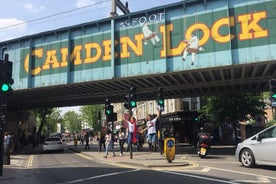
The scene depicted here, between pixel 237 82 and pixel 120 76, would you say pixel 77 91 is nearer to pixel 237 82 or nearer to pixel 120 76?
pixel 120 76

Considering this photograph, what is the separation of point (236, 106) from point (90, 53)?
15.4 meters

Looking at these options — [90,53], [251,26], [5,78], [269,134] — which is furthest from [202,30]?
[5,78]

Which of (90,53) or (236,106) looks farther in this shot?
(236,106)

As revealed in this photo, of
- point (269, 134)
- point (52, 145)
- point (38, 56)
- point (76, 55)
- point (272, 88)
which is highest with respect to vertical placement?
point (38, 56)

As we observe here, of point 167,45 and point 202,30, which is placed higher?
point 202,30

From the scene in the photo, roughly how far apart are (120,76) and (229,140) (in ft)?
76.1

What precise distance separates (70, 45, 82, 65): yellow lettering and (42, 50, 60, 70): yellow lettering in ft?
4.20

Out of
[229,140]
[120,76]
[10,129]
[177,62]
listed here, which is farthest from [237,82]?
[10,129]

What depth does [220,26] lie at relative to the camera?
19.4m

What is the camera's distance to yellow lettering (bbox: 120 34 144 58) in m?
21.7

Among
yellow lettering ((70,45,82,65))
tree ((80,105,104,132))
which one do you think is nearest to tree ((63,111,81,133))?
tree ((80,105,104,132))

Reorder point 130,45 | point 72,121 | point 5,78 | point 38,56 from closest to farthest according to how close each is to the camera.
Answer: point 5,78, point 130,45, point 38,56, point 72,121

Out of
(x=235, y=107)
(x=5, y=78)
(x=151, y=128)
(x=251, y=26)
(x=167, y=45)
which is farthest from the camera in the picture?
(x=235, y=107)

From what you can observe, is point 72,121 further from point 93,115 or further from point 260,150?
point 260,150
